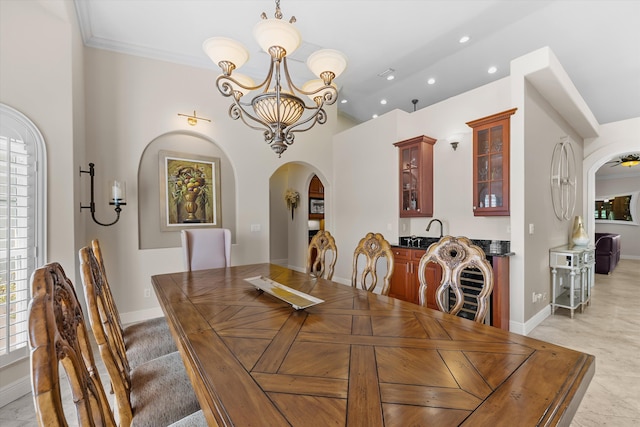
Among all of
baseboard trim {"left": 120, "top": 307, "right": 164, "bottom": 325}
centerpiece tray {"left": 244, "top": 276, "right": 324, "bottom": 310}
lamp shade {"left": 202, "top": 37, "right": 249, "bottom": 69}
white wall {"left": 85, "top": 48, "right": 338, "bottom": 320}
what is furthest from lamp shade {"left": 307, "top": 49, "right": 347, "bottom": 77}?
baseboard trim {"left": 120, "top": 307, "right": 164, "bottom": 325}

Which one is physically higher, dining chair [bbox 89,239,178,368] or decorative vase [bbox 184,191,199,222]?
decorative vase [bbox 184,191,199,222]

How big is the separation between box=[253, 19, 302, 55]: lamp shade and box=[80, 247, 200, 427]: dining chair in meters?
1.54

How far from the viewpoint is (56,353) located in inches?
23.4

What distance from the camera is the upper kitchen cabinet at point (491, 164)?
3309 mm

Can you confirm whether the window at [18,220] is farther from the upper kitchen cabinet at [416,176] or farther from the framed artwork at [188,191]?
the upper kitchen cabinet at [416,176]

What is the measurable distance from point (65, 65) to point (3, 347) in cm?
230

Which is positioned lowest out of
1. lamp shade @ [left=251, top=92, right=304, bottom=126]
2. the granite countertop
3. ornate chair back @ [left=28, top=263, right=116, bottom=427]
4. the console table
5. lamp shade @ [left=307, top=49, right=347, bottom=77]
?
the console table

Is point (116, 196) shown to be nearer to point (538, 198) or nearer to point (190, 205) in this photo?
point (190, 205)

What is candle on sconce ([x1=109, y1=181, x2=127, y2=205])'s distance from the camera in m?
3.28

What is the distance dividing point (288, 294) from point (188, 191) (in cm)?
286

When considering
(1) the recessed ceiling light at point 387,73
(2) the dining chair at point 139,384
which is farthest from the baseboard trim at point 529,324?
(1) the recessed ceiling light at point 387,73

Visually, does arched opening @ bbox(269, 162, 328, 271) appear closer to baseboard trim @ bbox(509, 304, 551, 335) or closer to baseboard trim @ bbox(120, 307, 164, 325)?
baseboard trim @ bbox(120, 307, 164, 325)

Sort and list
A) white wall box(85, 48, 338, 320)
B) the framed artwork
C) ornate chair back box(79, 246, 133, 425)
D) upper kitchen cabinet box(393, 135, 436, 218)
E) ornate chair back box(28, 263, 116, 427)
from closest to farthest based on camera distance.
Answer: ornate chair back box(28, 263, 116, 427), ornate chair back box(79, 246, 133, 425), white wall box(85, 48, 338, 320), the framed artwork, upper kitchen cabinet box(393, 135, 436, 218)

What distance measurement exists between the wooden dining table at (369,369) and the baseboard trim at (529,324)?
2354mm
